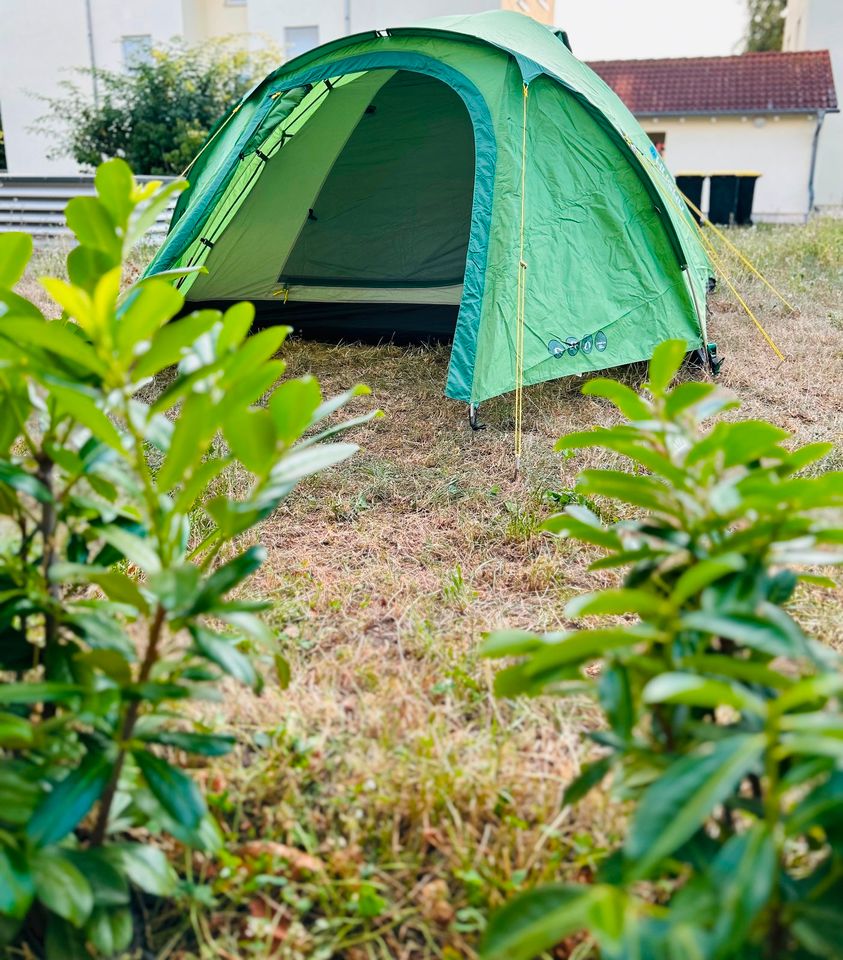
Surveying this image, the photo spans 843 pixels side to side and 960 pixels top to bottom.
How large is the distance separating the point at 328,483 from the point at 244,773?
4.89 feet

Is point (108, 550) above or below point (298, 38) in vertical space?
below

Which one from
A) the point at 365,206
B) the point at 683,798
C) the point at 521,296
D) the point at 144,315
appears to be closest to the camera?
the point at 683,798

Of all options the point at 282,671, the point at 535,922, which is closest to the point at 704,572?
the point at 535,922

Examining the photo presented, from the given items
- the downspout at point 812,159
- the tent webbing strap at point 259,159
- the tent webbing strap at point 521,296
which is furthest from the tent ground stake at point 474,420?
the downspout at point 812,159

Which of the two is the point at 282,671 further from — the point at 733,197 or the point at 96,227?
the point at 733,197

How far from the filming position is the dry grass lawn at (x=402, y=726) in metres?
1.10

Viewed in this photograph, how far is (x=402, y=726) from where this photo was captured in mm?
1448

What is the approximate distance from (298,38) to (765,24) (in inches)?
658

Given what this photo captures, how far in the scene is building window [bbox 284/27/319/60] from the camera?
14.2m

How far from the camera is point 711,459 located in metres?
0.96

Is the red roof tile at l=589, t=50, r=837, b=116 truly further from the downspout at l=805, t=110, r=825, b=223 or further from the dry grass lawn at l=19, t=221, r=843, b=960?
the dry grass lawn at l=19, t=221, r=843, b=960

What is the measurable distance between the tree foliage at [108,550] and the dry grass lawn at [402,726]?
21 cm

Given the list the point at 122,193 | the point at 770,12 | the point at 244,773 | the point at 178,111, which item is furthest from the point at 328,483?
the point at 770,12

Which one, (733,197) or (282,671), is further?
(733,197)
